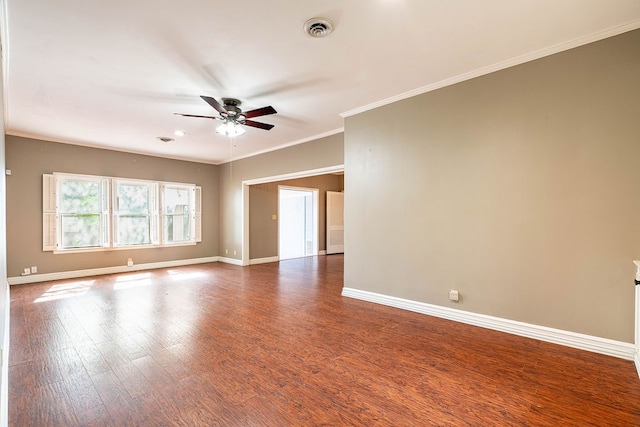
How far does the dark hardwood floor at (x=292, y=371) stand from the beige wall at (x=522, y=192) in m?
0.44

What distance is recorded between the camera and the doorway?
9406 mm

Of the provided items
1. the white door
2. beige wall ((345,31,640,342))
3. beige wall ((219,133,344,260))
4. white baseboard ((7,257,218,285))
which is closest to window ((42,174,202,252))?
white baseboard ((7,257,218,285))

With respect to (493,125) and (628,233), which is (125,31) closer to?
(493,125)

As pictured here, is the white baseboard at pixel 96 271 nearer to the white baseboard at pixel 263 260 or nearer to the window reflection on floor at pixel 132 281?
the window reflection on floor at pixel 132 281

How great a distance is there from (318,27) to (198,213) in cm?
642

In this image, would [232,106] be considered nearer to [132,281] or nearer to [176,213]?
[132,281]

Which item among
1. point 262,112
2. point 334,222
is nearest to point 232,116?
point 262,112

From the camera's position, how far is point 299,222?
31.8 feet

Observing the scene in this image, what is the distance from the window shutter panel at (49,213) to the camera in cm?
557

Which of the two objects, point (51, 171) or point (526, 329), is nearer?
point (526, 329)

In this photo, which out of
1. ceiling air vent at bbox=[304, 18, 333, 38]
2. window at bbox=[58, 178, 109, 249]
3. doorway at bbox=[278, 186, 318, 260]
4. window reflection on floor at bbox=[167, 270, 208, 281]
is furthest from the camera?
doorway at bbox=[278, 186, 318, 260]

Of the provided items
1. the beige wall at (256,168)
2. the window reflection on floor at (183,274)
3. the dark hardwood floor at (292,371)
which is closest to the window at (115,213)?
the beige wall at (256,168)

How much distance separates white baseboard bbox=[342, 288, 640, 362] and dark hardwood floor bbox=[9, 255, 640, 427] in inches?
3.7

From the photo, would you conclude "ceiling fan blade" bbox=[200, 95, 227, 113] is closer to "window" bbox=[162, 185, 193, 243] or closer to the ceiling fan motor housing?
the ceiling fan motor housing
